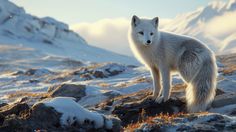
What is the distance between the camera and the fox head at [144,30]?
500 inches

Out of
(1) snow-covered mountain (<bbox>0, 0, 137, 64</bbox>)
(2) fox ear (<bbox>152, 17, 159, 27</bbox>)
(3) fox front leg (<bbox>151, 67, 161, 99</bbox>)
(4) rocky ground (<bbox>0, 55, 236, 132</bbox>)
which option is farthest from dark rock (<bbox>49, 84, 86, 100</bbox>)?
(1) snow-covered mountain (<bbox>0, 0, 137, 64</bbox>)

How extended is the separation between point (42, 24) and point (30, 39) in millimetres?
19397

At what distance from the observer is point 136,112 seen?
41.6ft

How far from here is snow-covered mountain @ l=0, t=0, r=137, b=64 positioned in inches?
4183

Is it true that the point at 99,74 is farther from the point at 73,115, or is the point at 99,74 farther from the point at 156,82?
the point at 73,115

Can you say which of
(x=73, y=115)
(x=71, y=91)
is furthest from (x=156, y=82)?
(x=71, y=91)

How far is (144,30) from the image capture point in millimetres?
12984

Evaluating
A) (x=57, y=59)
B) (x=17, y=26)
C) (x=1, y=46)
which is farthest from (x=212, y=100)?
(x=17, y=26)

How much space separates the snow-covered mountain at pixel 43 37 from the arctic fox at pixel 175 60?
8481 centimetres

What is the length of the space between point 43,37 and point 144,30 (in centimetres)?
11552

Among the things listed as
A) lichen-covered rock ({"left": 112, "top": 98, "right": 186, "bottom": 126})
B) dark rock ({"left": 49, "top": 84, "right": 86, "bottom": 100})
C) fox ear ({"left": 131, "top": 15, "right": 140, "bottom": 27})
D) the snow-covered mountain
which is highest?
the snow-covered mountain

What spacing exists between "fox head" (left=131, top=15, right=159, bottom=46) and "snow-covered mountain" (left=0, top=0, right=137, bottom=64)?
3334 inches

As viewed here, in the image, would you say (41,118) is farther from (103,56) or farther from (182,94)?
(103,56)

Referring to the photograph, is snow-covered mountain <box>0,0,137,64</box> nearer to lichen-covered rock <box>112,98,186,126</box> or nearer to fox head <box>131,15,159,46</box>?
fox head <box>131,15,159,46</box>
